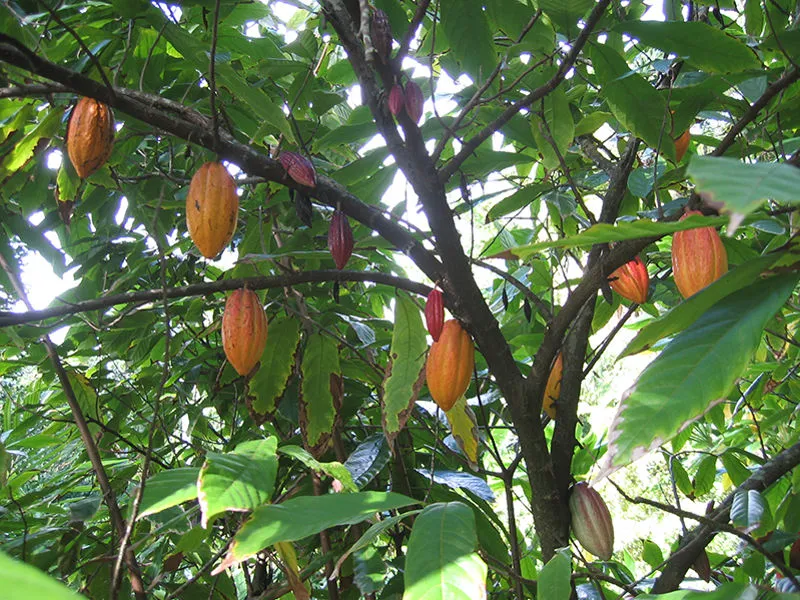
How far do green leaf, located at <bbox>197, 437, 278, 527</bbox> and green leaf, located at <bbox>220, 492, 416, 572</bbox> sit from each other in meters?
0.02

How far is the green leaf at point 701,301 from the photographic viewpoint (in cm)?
49

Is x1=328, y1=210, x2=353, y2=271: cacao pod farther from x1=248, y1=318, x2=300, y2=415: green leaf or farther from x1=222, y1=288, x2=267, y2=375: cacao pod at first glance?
x1=248, y1=318, x2=300, y2=415: green leaf

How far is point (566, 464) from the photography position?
104 centimetres

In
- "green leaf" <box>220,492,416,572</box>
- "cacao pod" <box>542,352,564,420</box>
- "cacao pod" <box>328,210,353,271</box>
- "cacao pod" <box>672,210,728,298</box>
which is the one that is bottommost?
"green leaf" <box>220,492,416,572</box>

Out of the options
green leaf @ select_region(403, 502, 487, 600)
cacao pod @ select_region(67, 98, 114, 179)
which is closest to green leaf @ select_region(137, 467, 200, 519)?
green leaf @ select_region(403, 502, 487, 600)

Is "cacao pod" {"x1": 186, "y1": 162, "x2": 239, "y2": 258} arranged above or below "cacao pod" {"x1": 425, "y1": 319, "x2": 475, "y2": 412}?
above

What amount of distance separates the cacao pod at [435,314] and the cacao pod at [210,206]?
1.03 feet

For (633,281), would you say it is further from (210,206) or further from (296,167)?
(210,206)

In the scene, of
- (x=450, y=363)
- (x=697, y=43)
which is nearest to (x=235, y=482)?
(x=450, y=363)

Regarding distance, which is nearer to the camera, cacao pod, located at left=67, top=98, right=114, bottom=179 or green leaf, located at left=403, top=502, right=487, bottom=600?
green leaf, located at left=403, top=502, right=487, bottom=600

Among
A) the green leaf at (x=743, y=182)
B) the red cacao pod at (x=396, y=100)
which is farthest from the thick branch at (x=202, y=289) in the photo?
the green leaf at (x=743, y=182)

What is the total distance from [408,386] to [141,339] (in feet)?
2.76

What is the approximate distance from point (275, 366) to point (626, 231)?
87cm

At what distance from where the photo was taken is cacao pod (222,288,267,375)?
0.98 meters
